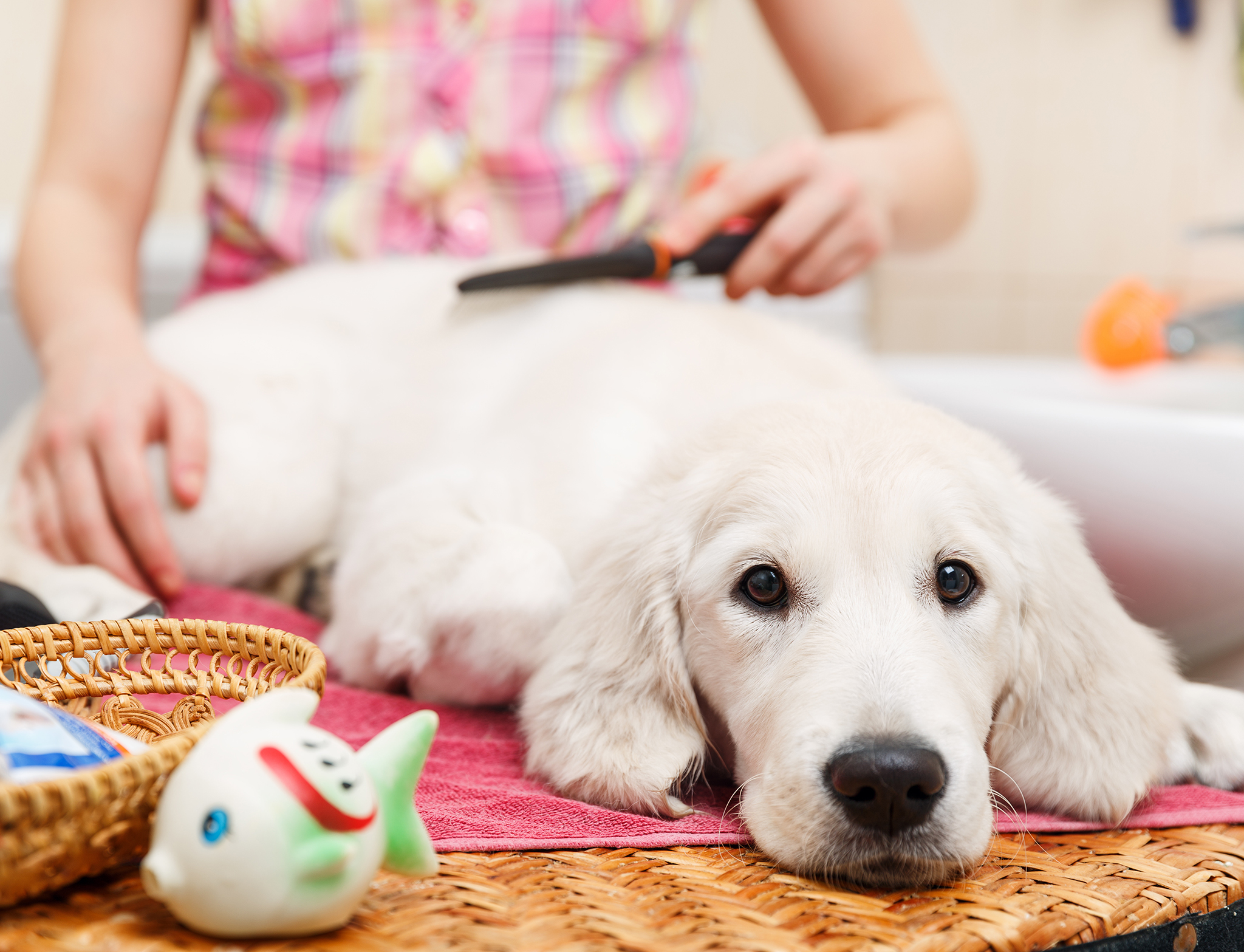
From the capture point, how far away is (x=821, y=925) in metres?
0.87

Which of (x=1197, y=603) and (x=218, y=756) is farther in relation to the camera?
(x=1197, y=603)

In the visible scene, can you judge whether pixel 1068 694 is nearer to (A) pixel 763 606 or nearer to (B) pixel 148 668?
(A) pixel 763 606

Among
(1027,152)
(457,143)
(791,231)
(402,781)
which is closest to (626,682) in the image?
(402,781)

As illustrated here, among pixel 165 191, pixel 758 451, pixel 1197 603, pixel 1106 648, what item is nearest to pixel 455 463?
pixel 758 451

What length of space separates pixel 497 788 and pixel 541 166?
1608mm

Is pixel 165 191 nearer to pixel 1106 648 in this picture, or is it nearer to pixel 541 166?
pixel 541 166

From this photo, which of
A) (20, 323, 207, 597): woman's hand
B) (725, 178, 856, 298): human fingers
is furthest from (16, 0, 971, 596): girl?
(20, 323, 207, 597): woman's hand

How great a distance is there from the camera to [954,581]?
118cm

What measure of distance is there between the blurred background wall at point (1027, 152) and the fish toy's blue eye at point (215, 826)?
299 centimetres

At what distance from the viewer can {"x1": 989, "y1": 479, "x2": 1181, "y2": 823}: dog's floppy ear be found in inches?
47.3

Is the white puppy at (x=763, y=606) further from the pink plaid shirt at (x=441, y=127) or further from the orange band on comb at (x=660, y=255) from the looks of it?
the pink plaid shirt at (x=441, y=127)

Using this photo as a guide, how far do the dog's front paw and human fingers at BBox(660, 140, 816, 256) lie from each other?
106 centimetres

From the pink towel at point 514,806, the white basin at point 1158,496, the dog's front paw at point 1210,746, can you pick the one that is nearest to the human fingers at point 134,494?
the pink towel at point 514,806

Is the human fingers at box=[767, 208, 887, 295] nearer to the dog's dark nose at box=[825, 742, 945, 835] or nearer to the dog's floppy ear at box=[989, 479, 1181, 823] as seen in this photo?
the dog's floppy ear at box=[989, 479, 1181, 823]
